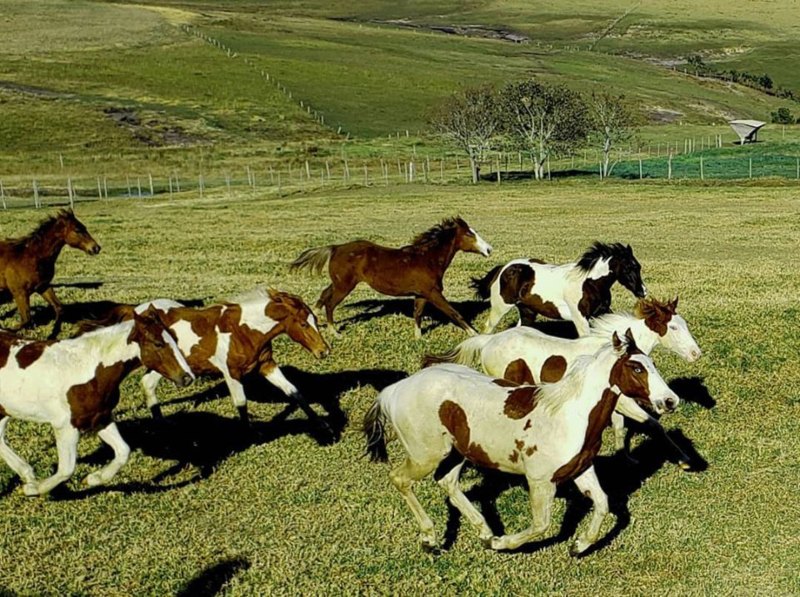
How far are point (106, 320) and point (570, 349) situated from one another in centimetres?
505

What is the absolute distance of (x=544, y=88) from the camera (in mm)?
70938

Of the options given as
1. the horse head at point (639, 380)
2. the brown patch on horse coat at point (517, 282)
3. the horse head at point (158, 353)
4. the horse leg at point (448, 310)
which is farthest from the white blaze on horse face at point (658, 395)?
the horse leg at point (448, 310)

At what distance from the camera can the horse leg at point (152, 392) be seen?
37.0 feet

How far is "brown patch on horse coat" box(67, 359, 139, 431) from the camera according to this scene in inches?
334

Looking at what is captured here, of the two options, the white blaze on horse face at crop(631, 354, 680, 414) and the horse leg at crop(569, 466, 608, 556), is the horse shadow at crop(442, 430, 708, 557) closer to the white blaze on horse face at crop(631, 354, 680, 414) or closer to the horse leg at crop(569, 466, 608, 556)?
the horse leg at crop(569, 466, 608, 556)

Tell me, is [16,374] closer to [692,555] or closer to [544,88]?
[692,555]

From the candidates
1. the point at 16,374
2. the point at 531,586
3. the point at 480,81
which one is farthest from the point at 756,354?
the point at 480,81

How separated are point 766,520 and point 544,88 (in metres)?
65.4

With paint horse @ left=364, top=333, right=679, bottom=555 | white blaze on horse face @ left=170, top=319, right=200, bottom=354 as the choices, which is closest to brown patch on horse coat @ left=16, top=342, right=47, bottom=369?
white blaze on horse face @ left=170, top=319, right=200, bottom=354

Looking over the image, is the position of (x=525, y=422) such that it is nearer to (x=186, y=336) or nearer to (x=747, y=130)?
(x=186, y=336)

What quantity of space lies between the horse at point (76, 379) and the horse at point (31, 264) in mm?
7093

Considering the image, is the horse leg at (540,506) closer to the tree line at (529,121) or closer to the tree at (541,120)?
the tree line at (529,121)

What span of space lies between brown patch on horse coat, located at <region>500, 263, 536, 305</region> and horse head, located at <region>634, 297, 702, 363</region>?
3471mm

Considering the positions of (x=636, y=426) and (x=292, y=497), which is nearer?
(x=292, y=497)
